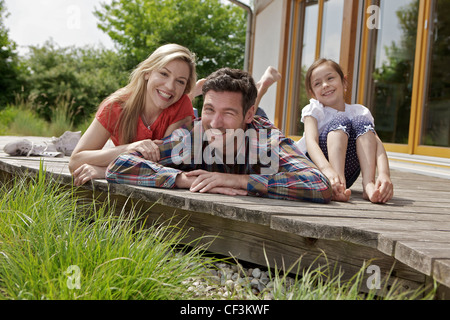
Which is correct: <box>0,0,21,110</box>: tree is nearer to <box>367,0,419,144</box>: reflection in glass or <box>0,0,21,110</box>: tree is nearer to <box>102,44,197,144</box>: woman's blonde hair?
<box>367,0,419,144</box>: reflection in glass

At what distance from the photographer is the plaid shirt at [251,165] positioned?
2.12m

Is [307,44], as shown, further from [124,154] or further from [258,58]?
[124,154]

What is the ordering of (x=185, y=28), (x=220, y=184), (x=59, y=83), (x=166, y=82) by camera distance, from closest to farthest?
1. (x=220, y=184)
2. (x=166, y=82)
3. (x=59, y=83)
4. (x=185, y=28)

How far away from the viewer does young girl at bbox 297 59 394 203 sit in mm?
2291

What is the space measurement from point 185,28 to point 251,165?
60.9ft

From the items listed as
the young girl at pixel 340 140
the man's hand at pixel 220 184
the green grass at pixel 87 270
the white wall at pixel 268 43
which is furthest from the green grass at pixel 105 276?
the white wall at pixel 268 43

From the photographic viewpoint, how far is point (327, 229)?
5.39ft

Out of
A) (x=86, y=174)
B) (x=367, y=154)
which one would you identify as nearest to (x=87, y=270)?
(x=86, y=174)

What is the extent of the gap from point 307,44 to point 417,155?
8.50ft

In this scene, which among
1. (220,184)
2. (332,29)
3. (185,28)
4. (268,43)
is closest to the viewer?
(220,184)

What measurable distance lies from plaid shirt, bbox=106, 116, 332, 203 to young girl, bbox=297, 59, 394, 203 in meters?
0.21

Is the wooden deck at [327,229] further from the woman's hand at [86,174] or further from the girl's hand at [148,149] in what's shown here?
the girl's hand at [148,149]

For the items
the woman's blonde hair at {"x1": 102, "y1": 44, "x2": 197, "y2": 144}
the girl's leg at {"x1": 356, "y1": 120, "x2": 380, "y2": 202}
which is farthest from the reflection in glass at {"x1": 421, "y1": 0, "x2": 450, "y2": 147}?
the woman's blonde hair at {"x1": 102, "y1": 44, "x2": 197, "y2": 144}

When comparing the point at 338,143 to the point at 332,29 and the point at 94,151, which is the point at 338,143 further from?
the point at 332,29
